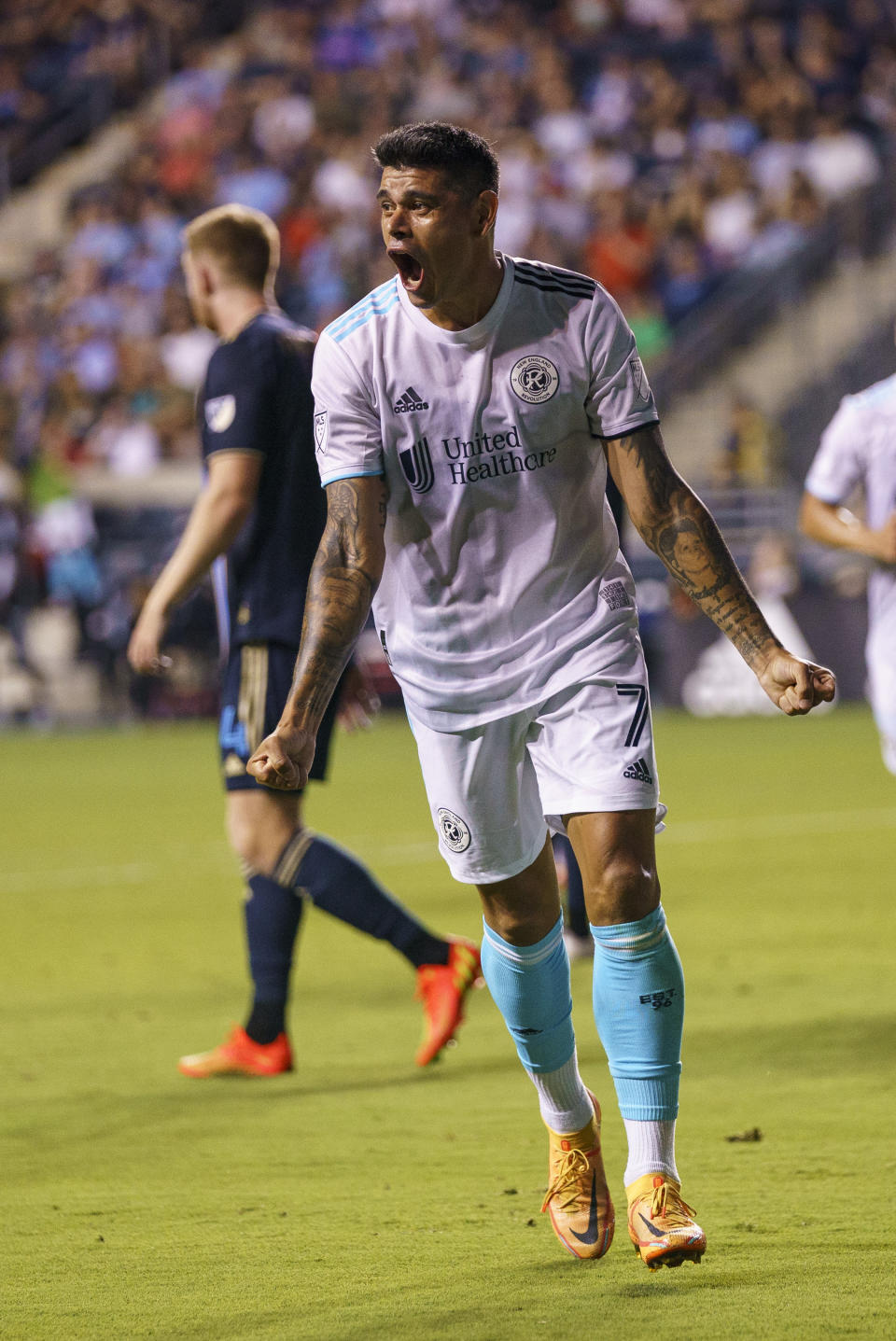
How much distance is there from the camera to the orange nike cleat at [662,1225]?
355cm

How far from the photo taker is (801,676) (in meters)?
3.56

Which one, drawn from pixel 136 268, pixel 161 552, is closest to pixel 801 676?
pixel 161 552

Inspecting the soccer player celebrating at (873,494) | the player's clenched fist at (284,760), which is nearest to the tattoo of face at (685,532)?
the player's clenched fist at (284,760)

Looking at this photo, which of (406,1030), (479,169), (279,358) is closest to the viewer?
(479,169)

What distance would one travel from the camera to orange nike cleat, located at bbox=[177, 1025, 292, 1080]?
565 cm

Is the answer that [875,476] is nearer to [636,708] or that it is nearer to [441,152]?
[636,708]

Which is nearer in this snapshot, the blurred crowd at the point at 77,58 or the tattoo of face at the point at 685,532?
the tattoo of face at the point at 685,532

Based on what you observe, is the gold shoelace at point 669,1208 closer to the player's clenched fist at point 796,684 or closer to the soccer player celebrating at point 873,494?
the player's clenched fist at point 796,684

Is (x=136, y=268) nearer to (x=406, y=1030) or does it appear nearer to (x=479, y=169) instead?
(x=406, y=1030)

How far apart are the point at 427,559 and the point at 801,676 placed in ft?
2.64

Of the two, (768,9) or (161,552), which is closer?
(161,552)

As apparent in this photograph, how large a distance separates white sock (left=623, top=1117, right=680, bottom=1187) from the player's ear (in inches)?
66.7

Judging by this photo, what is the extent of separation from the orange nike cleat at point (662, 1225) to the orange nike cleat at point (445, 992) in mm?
1970

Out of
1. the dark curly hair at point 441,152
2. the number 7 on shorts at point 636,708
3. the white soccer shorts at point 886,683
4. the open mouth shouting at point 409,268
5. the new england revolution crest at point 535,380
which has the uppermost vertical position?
the dark curly hair at point 441,152
